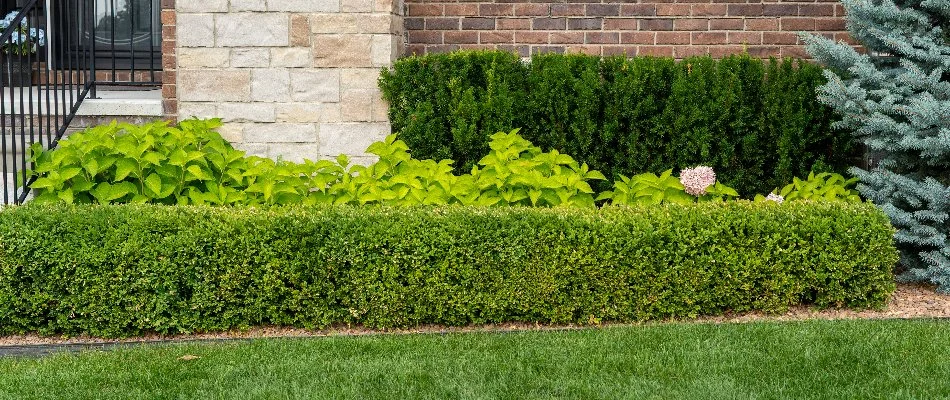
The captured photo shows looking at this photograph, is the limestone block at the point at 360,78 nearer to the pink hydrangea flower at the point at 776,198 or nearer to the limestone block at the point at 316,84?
the limestone block at the point at 316,84

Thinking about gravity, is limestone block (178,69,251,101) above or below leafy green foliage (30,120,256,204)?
above

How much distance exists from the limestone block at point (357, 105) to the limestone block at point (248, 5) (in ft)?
2.47

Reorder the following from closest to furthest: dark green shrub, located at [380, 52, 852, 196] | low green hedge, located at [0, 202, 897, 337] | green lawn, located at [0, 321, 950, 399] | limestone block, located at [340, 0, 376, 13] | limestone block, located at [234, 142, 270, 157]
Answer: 1. green lawn, located at [0, 321, 950, 399]
2. low green hedge, located at [0, 202, 897, 337]
3. dark green shrub, located at [380, 52, 852, 196]
4. limestone block, located at [340, 0, 376, 13]
5. limestone block, located at [234, 142, 270, 157]

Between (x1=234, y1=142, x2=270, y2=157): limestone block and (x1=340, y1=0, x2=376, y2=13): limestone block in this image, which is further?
(x1=234, y1=142, x2=270, y2=157): limestone block

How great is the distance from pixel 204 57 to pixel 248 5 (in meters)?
0.44

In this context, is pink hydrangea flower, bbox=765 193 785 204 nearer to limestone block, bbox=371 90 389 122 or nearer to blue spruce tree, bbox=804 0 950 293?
blue spruce tree, bbox=804 0 950 293

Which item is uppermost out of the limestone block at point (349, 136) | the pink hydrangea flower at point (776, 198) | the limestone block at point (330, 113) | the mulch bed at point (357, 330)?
the limestone block at point (330, 113)

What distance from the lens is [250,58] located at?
23.2 ft

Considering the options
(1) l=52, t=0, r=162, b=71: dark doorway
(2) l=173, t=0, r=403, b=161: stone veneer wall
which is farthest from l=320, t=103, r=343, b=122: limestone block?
(1) l=52, t=0, r=162, b=71: dark doorway

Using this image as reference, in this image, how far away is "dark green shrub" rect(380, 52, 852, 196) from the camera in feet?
21.8

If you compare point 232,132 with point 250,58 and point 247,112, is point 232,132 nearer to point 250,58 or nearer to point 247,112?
point 247,112

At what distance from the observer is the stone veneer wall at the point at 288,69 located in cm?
698

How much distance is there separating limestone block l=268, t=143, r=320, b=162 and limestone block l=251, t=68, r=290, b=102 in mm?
299

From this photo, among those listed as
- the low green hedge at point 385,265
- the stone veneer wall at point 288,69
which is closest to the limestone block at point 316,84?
the stone veneer wall at point 288,69
